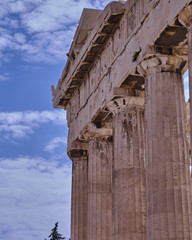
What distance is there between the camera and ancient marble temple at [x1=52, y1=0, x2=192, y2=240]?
2464 centimetres

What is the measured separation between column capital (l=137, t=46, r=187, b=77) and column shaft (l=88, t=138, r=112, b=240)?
38.3 feet

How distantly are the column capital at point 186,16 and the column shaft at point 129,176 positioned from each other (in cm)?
906

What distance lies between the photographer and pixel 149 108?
1048 inches

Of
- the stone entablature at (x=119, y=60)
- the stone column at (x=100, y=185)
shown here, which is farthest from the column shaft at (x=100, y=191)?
the stone entablature at (x=119, y=60)

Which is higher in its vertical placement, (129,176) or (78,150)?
(78,150)

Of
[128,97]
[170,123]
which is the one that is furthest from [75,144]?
[170,123]

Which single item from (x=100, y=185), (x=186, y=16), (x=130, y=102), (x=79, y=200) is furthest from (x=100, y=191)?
(x=186, y=16)

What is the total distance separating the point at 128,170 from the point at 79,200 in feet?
39.4

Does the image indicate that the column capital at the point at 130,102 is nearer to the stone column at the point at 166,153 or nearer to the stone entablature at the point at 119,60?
the stone entablature at the point at 119,60

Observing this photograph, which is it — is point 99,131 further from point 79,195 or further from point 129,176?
point 129,176

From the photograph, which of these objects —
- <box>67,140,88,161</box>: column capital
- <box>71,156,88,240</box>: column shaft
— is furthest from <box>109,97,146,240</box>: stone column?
<box>71,156,88,240</box>: column shaft

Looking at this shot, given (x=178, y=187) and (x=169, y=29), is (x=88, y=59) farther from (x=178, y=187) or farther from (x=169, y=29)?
(x=178, y=187)

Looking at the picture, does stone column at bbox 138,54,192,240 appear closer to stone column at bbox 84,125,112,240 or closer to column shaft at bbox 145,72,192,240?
column shaft at bbox 145,72,192,240

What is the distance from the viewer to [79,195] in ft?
137
